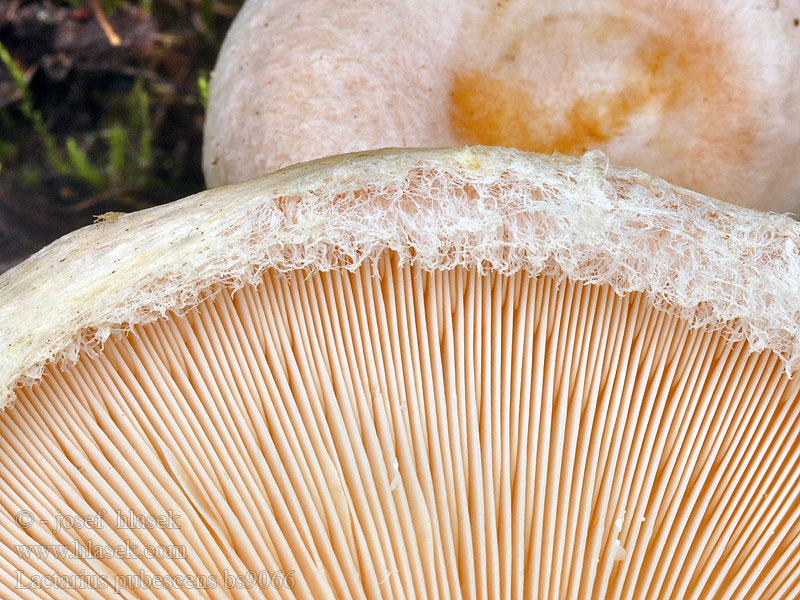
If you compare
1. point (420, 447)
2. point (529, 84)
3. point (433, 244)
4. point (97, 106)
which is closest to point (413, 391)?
point (420, 447)

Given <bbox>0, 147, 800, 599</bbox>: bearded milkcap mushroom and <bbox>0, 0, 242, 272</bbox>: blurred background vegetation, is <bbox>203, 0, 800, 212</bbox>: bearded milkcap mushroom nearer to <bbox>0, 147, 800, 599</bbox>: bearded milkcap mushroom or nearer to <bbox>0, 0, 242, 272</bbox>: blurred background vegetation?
<bbox>0, 0, 242, 272</bbox>: blurred background vegetation

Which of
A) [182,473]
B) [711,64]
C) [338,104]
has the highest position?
[711,64]

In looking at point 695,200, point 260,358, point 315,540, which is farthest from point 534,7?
point 315,540

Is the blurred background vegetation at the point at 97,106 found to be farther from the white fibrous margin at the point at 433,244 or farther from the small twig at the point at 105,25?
the white fibrous margin at the point at 433,244

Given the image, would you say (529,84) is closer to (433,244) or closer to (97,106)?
(433,244)

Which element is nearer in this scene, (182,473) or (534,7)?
(182,473)

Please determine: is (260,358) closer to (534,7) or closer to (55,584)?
(55,584)

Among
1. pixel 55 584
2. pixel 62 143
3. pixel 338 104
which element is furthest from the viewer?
pixel 62 143

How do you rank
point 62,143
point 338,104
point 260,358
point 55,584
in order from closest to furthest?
point 55,584
point 260,358
point 338,104
point 62,143
